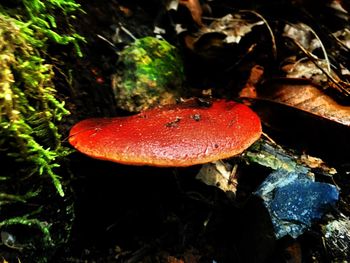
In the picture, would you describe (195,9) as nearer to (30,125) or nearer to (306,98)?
(306,98)

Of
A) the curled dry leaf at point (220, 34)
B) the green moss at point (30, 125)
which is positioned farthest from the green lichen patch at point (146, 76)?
the green moss at point (30, 125)

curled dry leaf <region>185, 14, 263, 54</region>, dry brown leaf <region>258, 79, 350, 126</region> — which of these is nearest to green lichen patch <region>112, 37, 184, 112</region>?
→ curled dry leaf <region>185, 14, 263, 54</region>

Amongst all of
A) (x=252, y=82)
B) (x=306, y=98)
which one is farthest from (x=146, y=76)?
(x=306, y=98)

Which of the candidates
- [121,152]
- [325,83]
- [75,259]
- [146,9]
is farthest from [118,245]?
[146,9]

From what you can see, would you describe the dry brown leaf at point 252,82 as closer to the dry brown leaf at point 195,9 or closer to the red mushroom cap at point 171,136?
the dry brown leaf at point 195,9

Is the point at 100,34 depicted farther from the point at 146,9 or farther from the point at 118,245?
the point at 118,245

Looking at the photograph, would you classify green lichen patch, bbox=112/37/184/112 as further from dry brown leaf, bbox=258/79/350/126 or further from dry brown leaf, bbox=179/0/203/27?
dry brown leaf, bbox=258/79/350/126
